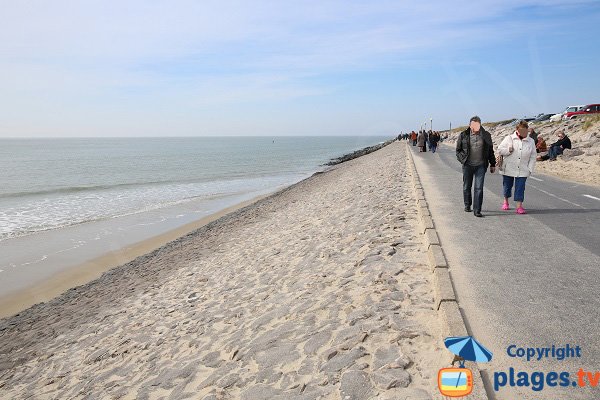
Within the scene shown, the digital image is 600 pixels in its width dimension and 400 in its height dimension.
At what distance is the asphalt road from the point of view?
10.8 ft

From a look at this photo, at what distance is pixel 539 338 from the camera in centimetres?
366

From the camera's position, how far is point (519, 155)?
8.48 metres

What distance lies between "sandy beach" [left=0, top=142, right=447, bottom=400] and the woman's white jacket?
7.87ft

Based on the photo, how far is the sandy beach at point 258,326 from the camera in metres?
3.75

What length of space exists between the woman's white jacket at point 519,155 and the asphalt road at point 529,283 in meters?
0.99

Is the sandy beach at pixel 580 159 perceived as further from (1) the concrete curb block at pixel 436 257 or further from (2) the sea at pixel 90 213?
(2) the sea at pixel 90 213

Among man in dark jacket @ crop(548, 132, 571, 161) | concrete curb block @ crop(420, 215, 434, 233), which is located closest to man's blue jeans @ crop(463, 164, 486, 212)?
concrete curb block @ crop(420, 215, 434, 233)

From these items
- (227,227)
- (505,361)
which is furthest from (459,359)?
(227,227)

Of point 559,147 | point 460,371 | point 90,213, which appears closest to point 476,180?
point 460,371

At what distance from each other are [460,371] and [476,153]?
6.45 metres

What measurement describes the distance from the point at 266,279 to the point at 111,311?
10.9 ft

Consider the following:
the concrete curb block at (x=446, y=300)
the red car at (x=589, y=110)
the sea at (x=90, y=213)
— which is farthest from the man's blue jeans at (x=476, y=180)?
the red car at (x=589, y=110)

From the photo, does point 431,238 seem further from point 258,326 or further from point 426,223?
point 258,326

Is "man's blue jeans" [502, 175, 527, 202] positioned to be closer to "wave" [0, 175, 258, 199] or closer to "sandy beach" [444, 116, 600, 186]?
"sandy beach" [444, 116, 600, 186]
